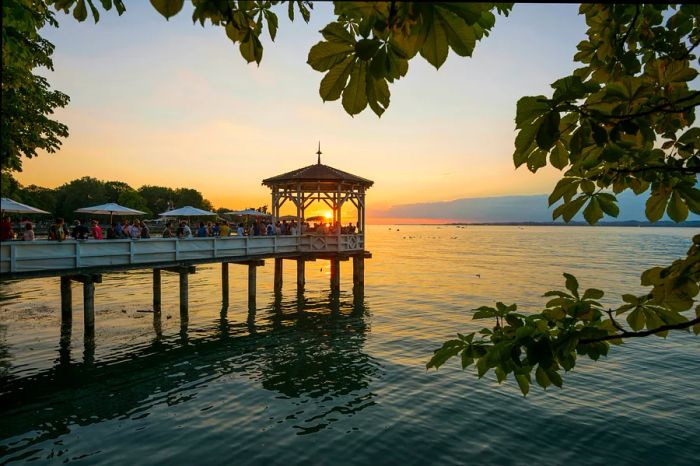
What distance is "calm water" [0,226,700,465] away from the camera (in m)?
9.49

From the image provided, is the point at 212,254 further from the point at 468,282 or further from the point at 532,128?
the point at 468,282

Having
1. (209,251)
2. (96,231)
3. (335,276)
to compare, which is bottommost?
(335,276)

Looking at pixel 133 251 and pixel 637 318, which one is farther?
pixel 133 251

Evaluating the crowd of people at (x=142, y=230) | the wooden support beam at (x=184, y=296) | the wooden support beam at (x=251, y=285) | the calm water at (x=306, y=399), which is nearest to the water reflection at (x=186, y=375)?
the calm water at (x=306, y=399)

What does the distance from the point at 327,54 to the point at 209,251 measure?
20.7m

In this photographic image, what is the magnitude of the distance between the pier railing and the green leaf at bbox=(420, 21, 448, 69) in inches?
583

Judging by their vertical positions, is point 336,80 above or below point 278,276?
above

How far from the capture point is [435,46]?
4.57 feet

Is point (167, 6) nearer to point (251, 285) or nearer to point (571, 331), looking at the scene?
point (571, 331)

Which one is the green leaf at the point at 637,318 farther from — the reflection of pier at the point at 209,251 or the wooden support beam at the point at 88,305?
the wooden support beam at the point at 88,305

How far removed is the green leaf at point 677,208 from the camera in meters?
2.37

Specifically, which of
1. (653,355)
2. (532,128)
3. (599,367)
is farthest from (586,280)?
(532,128)

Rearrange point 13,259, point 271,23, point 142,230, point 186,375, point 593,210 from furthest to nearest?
1. point 142,230
2. point 13,259
3. point 186,375
4. point 593,210
5. point 271,23

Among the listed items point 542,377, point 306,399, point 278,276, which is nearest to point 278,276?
point 278,276
